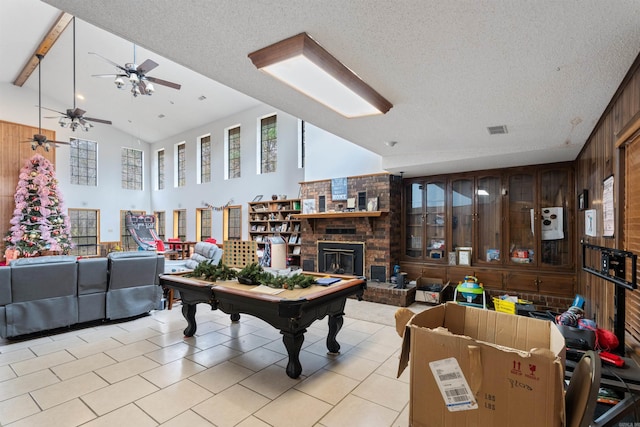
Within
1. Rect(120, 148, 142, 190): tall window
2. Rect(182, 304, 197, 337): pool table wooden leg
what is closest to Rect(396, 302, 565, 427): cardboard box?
Rect(182, 304, 197, 337): pool table wooden leg

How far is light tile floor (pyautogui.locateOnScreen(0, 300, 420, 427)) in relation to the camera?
2170mm

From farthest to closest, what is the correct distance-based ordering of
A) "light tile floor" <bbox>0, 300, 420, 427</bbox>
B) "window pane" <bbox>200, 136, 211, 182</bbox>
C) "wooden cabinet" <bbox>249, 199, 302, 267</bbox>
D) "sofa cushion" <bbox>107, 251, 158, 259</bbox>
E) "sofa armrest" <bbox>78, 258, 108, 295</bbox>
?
A: 1. "window pane" <bbox>200, 136, 211, 182</bbox>
2. "wooden cabinet" <bbox>249, 199, 302, 267</bbox>
3. "sofa cushion" <bbox>107, 251, 158, 259</bbox>
4. "sofa armrest" <bbox>78, 258, 108, 295</bbox>
5. "light tile floor" <bbox>0, 300, 420, 427</bbox>

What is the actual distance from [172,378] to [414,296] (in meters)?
4.13

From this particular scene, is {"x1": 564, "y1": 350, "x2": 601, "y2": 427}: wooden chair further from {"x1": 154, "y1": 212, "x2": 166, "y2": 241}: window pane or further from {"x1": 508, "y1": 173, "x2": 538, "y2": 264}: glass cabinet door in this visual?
{"x1": 154, "y1": 212, "x2": 166, "y2": 241}: window pane

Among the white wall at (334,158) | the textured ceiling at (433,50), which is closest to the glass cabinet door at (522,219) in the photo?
the textured ceiling at (433,50)

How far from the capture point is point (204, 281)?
3297mm

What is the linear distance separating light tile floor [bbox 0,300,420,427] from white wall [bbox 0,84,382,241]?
3.81 meters

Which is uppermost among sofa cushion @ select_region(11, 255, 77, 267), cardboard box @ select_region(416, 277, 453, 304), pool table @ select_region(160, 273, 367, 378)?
sofa cushion @ select_region(11, 255, 77, 267)

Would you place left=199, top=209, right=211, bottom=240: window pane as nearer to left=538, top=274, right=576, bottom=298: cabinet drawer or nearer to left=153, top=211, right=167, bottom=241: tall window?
left=153, top=211, right=167, bottom=241: tall window

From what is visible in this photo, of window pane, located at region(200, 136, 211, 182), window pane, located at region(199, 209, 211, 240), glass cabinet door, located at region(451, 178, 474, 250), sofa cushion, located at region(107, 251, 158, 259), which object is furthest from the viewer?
window pane, located at region(200, 136, 211, 182)

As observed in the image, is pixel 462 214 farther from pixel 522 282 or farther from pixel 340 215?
pixel 340 215

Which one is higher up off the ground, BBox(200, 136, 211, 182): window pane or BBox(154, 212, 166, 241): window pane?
BBox(200, 136, 211, 182): window pane

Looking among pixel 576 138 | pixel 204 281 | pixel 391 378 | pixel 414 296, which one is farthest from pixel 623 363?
pixel 414 296

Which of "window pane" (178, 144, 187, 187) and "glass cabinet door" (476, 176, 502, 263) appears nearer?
"glass cabinet door" (476, 176, 502, 263)
